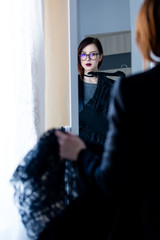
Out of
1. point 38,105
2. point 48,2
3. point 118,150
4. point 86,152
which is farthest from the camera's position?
point 48,2

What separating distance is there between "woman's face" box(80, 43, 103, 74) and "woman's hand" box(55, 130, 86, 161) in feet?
5.10

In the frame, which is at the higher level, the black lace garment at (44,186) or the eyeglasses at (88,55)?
the eyeglasses at (88,55)

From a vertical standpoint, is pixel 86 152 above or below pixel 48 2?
below

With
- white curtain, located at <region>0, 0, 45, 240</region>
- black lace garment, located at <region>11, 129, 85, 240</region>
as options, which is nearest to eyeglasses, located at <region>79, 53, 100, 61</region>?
white curtain, located at <region>0, 0, 45, 240</region>

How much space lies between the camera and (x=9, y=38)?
1957 mm

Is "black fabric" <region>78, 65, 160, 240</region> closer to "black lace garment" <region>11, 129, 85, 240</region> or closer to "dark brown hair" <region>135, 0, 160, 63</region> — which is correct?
"dark brown hair" <region>135, 0, 160, 63</region>

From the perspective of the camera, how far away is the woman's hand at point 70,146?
2.99 feet

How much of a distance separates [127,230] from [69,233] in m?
0.16

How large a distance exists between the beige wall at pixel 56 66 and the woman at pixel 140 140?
152 cm

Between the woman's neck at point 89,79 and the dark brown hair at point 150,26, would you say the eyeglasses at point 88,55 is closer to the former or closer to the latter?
the woman's neck at point 89,79

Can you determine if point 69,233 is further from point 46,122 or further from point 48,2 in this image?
point 48,2

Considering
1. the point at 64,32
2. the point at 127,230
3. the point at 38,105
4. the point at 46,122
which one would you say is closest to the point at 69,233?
the point at 127,230

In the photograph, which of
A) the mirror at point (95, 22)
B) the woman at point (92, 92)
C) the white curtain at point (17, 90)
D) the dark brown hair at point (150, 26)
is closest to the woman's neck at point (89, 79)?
the woman at point (92, 92)

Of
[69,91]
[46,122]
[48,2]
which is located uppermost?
[48,2]
